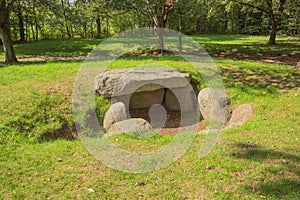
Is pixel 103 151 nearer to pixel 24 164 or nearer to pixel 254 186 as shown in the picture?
pixel 24 164

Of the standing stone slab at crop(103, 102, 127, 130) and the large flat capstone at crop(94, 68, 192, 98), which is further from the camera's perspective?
the large flat capstone at crop(94, 68, 192, 98)

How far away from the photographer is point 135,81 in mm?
6078

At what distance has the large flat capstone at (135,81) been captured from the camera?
19.9 feet

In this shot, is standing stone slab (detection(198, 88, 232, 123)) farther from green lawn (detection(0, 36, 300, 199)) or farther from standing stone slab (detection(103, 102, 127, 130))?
standing stone slab (detection(103, 102, 127, 130))

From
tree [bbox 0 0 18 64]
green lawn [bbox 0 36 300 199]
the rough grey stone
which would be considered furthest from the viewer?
tree [bbox 0 0 18 64]

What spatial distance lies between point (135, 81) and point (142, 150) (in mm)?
2315

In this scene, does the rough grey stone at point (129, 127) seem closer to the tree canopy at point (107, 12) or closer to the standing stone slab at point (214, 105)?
the standing stone slab at point (214, 105)

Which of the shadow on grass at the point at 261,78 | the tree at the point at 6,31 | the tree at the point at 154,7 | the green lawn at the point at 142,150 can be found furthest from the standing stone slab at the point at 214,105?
the tree at the point at 6,31

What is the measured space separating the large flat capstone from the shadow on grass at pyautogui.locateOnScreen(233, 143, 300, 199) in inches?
104

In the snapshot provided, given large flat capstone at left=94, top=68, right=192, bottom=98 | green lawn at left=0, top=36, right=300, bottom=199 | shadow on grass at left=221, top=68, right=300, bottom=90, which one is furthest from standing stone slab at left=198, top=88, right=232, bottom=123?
shadow on grass at left=221, top=68, right=300, bottom=90

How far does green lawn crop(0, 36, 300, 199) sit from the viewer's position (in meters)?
3.14

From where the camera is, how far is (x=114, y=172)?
11.6ft

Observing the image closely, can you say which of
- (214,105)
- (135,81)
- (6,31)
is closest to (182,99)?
(214,105)

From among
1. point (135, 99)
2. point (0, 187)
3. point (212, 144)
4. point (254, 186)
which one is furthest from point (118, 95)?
point (254, 186)
